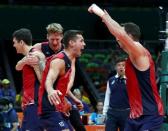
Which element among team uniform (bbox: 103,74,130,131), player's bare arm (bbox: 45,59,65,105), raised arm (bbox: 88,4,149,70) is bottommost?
team uniform (bbox: 103,74,130,131)

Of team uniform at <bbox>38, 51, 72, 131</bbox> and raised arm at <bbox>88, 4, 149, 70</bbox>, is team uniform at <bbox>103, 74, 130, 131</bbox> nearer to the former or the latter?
team uniform at <bbox>38, 51, 72, 131</bbox>

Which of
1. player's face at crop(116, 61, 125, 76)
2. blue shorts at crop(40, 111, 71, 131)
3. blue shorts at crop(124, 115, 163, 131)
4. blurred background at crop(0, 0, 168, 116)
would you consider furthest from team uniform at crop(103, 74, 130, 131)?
blurred background at crop(0, 0, 168, 116)

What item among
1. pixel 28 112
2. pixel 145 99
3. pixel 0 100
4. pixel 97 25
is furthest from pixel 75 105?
pixel 97 25

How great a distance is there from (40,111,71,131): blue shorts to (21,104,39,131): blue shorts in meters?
0.31

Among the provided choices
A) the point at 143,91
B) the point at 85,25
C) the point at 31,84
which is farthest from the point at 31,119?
the point at 85,25

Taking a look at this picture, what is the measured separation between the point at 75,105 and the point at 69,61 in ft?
6.34

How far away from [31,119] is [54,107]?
0.65 m

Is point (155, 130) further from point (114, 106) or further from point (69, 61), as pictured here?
point (114, 106)

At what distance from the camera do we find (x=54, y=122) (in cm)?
973

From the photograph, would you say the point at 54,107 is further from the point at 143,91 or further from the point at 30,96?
the point at 143,91

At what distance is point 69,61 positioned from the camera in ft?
31.4

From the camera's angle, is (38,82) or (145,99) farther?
(38,82)

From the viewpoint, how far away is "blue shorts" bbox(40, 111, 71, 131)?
9656 mm

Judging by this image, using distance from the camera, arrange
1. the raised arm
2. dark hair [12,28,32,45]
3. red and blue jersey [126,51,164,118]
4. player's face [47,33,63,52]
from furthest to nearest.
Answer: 1. player's face [47,33,63,52]
2. dark hair [12,28,32,45]
3. red and blue jersey [126,51,164,118]
4. the raised arm
